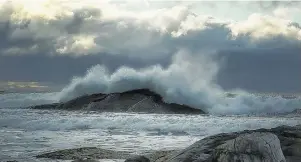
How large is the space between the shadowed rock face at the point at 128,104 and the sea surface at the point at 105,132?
5.72 meters

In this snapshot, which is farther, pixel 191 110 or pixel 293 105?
pixel 293 105

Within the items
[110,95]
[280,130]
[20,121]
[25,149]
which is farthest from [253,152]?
[110,95]

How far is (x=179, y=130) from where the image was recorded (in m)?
18.1

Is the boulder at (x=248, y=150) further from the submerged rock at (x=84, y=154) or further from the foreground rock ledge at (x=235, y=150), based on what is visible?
the submerged rock at (x=84, y=154)

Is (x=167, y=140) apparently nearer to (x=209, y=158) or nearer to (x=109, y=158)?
(x=109, y=158)

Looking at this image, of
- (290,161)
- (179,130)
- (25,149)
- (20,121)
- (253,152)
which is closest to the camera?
(253,152)

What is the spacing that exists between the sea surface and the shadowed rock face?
5.72m

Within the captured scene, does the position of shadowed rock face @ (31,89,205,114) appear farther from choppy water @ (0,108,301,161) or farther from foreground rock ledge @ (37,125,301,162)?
foreground rock ledge @ (37,125,301,162)

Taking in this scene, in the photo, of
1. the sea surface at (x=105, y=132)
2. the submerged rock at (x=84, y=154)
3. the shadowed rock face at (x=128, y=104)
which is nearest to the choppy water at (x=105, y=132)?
the sea surface at (x=105, y=132)

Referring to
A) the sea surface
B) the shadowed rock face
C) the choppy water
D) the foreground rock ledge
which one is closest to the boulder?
the foreground rock ledge

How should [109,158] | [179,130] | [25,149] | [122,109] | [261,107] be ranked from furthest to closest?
[261,107] < [122,109] < [179,130] < [25,149] < [109,158]

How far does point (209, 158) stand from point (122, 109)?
22.2 meters

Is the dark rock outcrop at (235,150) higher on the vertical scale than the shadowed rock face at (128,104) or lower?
lower

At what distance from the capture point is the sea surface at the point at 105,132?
12.6 m
